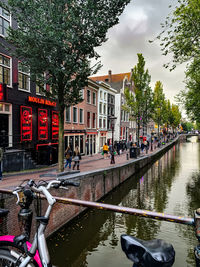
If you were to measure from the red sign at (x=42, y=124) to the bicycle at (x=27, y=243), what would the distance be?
13666 millimetres

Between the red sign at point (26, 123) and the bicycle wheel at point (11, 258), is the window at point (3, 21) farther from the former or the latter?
the bicycle wheel at point (11, 258)

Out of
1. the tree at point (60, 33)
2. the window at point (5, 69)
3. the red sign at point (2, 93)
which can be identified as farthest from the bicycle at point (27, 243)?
the window at point (5, 69)

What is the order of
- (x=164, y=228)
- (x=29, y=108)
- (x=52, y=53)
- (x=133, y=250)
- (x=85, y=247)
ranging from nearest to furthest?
(x=133, y=250) → (x=85, y=247) → (x=164, y=228) → (x=52, y=53) → (x=29, y=108)

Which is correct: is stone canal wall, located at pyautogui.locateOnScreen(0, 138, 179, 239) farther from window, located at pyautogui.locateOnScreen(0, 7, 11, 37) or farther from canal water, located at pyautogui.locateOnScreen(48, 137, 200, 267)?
window, located at pyautogui.locateOnScreen(0, 7, 11, 37)

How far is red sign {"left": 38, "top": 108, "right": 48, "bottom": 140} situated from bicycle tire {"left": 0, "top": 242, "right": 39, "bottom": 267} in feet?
44.9

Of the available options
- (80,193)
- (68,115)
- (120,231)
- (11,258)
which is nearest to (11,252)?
(11,258)

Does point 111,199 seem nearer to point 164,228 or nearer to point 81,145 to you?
point 164,228

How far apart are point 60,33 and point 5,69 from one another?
5.77 meters

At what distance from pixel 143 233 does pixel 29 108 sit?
11.1 metres

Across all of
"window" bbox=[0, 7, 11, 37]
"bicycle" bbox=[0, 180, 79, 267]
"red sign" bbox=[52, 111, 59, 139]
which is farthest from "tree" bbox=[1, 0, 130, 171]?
"bicycle" bbox=[0, 180, 79, 267]

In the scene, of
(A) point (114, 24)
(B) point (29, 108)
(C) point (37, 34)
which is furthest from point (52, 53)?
(B) point (29, 108)

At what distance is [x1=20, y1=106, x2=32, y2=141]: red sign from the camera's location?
13484 mm

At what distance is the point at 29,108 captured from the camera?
14164 mm

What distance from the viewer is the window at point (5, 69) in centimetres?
1205
